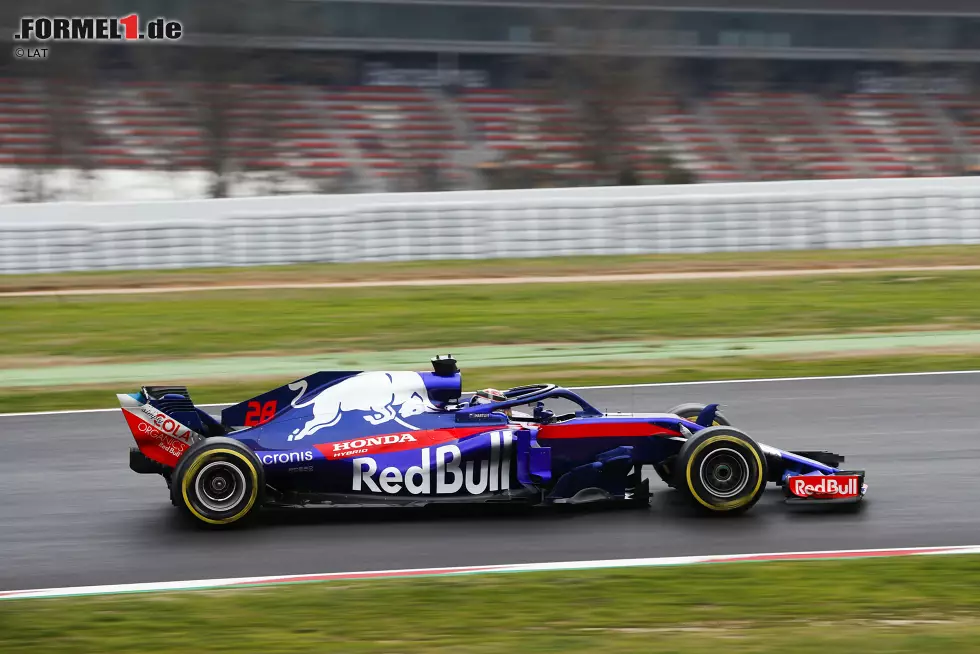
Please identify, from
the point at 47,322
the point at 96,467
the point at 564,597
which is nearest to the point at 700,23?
the point at 47,322

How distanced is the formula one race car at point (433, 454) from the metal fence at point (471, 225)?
12.6 m

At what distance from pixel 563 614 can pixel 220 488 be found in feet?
8.12

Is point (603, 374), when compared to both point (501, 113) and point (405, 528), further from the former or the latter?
point (501, 113)

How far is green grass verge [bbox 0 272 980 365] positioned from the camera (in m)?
15.3

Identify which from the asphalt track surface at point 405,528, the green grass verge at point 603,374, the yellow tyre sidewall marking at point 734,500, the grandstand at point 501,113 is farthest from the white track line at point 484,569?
→ the grandstand at point 501,113

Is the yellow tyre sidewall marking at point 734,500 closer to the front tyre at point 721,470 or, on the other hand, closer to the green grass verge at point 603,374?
the front tyre at point 721,470

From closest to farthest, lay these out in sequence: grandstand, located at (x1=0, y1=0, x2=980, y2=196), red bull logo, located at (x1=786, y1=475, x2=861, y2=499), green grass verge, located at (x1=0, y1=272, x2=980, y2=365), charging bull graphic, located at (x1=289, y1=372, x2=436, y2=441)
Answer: charging bull graphic, located at (x1=289, y1=372, x2=436, y2=441)
red bull logo, located at (x1=786, y1=475, x2=861, y2=499)
green grass verge, located at (x1=0, y1=272, x2=980, y2=365)
grandstand, located at (x1=0, y1=0, x2=980, y2=196)

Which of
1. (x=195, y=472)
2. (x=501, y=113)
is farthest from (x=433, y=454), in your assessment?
(x=501, y=113)

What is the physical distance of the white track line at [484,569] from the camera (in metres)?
6.54

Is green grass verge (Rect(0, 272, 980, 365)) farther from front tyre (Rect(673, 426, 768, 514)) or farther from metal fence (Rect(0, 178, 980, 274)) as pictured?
front tyre (Rect(673, 426, 768, 514))

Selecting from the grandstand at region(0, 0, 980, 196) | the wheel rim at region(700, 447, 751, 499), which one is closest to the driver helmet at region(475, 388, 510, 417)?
the wheel rim at region(700, 447, 751, 499)

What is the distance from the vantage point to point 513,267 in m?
20.1

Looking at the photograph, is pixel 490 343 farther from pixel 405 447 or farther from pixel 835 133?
pixel 835 133

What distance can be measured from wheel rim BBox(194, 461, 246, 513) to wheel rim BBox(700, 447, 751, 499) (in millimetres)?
2766
